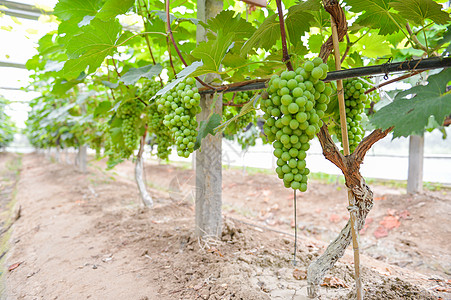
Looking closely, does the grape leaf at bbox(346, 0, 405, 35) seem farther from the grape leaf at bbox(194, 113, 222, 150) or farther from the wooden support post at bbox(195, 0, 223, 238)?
the wooden support post at bbox(195, 0, 223, 238)

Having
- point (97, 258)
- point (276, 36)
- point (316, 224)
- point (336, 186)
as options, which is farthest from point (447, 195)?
point (97, 258)

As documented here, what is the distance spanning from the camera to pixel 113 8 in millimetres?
1426

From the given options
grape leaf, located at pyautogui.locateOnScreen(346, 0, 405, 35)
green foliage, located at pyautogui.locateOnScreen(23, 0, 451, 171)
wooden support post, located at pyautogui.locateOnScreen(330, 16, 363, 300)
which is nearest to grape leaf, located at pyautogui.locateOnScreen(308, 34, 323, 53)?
green foliage, located at pyautogui.locateOnScreen(23, 0, 451, 171)

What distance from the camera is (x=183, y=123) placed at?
1289 mm

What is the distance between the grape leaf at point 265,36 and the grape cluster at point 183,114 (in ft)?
1.06

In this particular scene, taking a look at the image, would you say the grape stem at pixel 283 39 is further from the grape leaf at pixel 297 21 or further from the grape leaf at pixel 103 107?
the grape leaf at pixel 103 107

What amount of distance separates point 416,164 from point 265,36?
182 inches

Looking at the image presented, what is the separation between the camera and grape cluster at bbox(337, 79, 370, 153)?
1.17 m

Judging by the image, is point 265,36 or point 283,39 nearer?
point 283,39

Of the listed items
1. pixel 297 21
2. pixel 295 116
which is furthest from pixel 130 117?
pixel 295 116

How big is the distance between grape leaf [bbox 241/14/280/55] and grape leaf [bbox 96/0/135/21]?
0.72 m

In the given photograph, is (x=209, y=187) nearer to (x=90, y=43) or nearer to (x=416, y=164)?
(x=90, y=43)

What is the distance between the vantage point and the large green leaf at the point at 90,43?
1311 mm

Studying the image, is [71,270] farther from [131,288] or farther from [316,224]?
[316,224]
